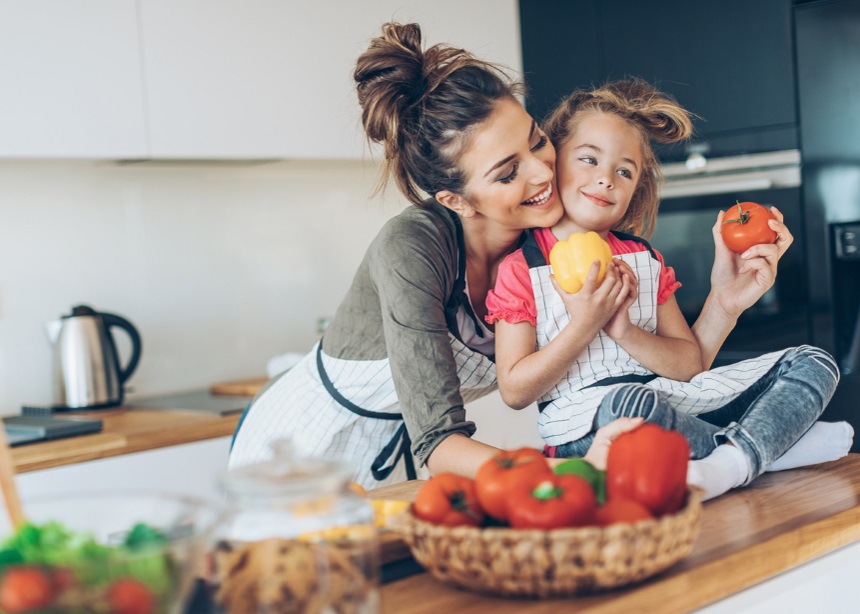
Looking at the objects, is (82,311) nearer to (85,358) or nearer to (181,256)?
(85,358)

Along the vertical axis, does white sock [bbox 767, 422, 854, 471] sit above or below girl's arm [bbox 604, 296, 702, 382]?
below

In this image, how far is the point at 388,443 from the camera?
163 centimetres

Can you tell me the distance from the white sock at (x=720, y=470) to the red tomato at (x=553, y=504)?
1.01 feet

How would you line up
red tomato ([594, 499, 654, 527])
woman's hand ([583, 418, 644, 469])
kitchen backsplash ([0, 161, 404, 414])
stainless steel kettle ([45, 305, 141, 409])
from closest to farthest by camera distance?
red tomato ([594, 499, 654, 527])
woman's hand ([583, 418, 644, 469])
stainless steel kettle ([45, 305, 141, 409])
kitchen backsplash ([0, 161, 404, 414])

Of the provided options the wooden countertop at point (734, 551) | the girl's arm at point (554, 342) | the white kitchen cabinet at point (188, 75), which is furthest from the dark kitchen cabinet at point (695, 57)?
the wooden countertop at point (734, 551)

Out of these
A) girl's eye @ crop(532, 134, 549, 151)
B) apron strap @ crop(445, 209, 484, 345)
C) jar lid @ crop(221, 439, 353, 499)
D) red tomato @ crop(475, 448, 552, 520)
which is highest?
girl's eye @ crop(532, 134, 549, 151)

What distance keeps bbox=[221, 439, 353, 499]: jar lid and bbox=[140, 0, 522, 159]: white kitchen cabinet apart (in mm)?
1776

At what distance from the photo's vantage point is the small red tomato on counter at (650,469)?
835mm

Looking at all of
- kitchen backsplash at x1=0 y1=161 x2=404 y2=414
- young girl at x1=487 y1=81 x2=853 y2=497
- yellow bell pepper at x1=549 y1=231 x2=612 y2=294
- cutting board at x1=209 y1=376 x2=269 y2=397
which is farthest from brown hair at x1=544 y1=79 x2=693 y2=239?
kitchen backsplash at x1=0 y1=161 x2=404 y2=414

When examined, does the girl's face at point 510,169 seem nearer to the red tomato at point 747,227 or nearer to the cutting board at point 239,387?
the red tomato at point 747,227

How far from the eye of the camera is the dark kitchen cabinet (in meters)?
2.62

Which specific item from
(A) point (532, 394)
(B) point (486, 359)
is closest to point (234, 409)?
(B) point (486, 359)

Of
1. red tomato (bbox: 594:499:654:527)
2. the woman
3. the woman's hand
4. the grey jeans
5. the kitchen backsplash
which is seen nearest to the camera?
red tomato (bbox: 594:499:654:527)

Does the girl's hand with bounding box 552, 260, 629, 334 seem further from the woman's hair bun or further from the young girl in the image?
the woman's hair bun
